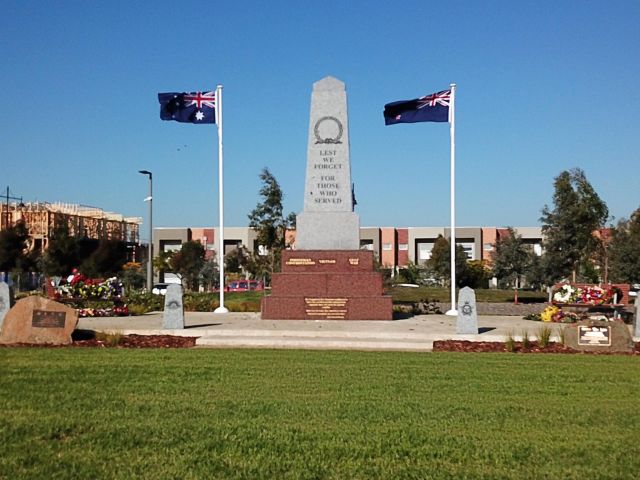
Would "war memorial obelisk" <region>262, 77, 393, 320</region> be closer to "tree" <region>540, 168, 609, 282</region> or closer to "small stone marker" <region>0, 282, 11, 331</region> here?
"small stone marker" <region>0, 282, 11, 331</region>

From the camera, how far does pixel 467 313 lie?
16.5 m

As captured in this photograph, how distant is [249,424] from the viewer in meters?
7.30

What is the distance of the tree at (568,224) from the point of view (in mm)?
37094

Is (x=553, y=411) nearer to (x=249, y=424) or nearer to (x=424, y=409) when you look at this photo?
Result: (x=424, y=409)

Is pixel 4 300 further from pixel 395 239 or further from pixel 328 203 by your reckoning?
pixel 395 239

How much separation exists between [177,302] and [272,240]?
22.3m

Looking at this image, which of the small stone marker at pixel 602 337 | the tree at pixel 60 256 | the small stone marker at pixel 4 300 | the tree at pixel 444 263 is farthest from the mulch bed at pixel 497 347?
the tree at pixel 444 263

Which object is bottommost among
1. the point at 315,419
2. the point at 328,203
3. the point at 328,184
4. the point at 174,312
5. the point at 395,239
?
the point at 315,419

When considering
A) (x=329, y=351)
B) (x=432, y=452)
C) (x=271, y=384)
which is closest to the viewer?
(x=432, y=452)

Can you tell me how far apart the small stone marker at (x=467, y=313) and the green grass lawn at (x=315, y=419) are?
443 centimetres

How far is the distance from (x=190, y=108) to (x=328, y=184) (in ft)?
19.4

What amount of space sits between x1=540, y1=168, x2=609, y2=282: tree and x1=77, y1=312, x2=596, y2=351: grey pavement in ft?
58.6

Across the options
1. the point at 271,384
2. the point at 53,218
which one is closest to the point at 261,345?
the point at 271,384

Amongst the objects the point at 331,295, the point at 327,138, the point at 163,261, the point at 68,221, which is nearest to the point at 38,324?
the point at 331,295
